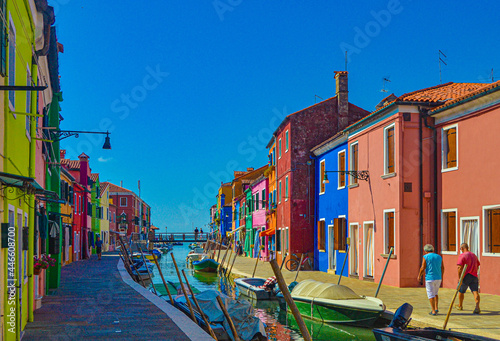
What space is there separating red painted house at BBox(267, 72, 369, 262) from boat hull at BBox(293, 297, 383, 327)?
44.9 ft

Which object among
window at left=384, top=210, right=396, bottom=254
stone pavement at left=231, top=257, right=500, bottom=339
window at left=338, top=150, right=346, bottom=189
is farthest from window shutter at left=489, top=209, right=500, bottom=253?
window at left=338, top=150, right=346, bottom=189

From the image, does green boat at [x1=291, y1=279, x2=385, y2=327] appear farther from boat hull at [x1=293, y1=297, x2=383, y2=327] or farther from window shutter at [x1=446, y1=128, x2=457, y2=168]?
window shutter at [x1=446, y1=128, x2=457, y2=168]

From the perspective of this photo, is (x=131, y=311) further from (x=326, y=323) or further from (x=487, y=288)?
(x=487, y=288)

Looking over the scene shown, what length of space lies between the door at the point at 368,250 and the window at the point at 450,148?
394 cm

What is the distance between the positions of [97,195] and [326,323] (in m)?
39.4

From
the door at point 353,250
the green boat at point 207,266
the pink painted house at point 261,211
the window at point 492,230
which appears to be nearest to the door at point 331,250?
the door at point 353,250

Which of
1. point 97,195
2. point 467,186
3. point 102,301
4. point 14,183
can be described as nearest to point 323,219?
point 467,186

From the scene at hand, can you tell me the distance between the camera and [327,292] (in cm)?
1450

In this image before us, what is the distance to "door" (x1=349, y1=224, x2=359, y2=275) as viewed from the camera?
2241 centimetres

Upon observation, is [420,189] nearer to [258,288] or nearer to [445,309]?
[445,309]

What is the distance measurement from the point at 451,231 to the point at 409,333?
864 centimetres

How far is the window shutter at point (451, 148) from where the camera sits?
17.3 metres

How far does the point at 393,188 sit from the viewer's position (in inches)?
726

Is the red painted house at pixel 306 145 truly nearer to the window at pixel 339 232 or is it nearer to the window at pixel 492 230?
the window at pixel 339 232
